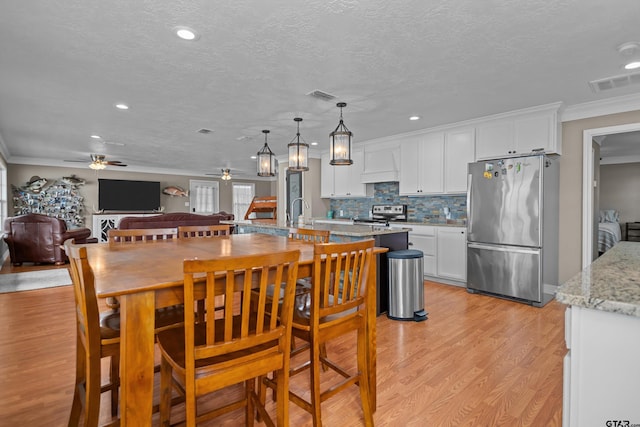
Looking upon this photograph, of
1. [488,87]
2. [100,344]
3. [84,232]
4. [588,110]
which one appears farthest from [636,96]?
[84,232]

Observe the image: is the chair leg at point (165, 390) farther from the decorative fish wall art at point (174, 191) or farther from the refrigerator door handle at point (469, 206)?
the decorative fish wall art at point (174, 191)

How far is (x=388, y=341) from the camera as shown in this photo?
2.76m

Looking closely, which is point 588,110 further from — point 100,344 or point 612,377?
point 100,344

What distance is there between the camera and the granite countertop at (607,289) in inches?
34.2

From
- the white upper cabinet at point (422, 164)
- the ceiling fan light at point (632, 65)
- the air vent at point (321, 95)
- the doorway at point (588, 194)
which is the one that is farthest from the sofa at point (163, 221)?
the ceiling fan light at point (632, 65)

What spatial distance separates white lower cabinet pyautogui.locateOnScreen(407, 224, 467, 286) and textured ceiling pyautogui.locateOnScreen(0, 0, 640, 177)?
159cm

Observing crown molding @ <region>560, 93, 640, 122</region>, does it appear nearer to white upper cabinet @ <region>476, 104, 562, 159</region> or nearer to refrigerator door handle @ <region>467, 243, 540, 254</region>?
white upper cabinet @ <region>476, 104, 562, 159</region>

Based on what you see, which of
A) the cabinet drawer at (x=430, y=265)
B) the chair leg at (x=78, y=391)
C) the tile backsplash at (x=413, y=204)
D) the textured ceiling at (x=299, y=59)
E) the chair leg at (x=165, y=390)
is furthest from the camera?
the tile backsplash at (x=413, y=204)

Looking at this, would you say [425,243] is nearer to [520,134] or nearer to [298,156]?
[520,134]

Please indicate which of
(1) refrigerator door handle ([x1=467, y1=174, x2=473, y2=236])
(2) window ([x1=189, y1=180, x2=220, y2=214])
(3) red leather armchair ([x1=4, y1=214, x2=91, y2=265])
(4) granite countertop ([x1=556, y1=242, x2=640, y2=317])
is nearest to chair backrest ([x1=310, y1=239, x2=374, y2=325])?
(4) granite countertop ([x1=556, y1=242, x2=640, y2=317])

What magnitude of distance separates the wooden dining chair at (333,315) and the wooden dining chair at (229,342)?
0.56 feet

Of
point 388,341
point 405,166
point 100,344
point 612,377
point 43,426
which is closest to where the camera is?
point 612,377

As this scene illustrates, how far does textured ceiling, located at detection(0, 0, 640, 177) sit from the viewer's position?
204cm

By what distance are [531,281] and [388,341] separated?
210 centimetres
